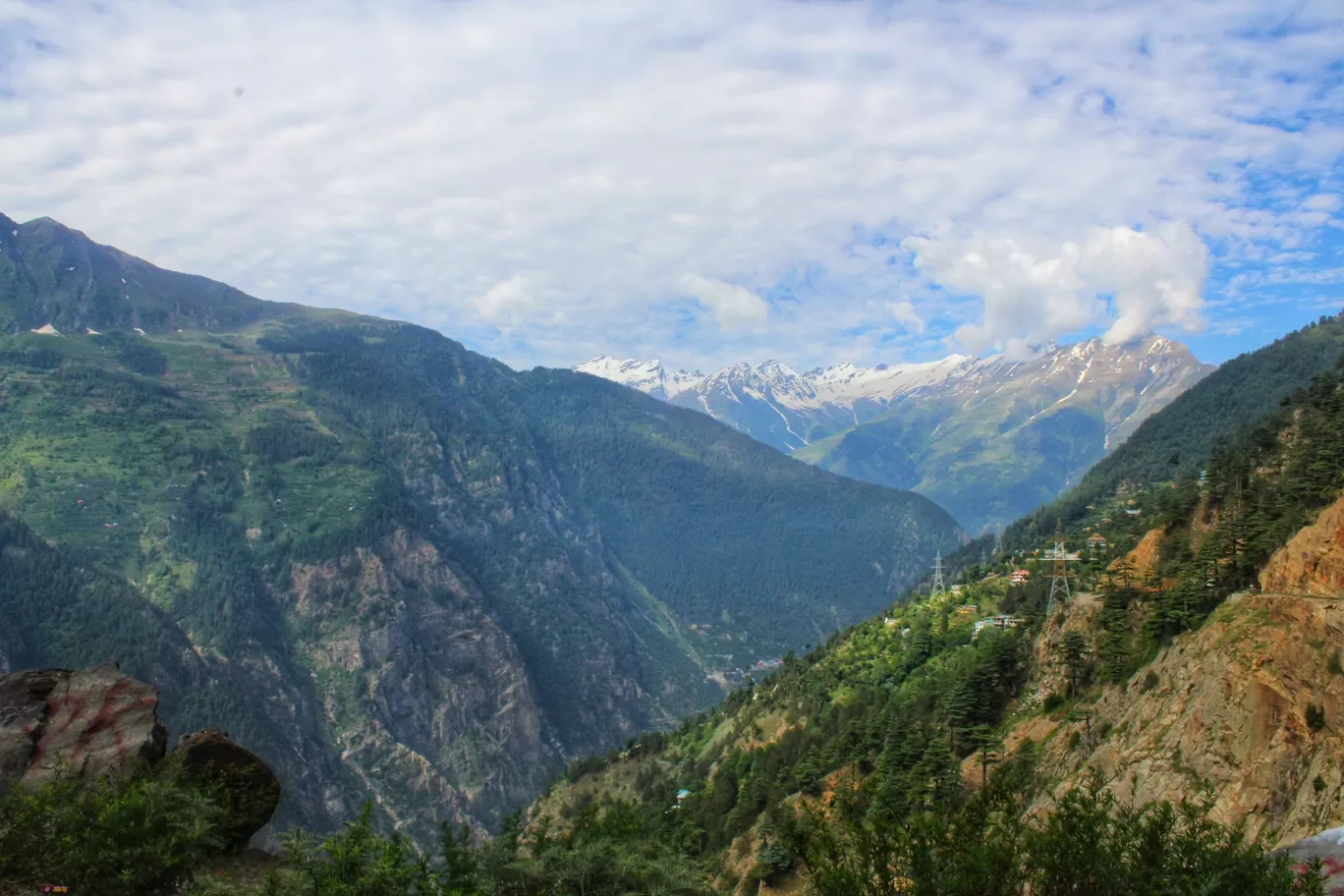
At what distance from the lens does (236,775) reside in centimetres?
4116

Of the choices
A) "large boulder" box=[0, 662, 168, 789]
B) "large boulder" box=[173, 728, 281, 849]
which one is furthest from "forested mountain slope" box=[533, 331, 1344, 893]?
"large boulder" box=[0, 662, 168, 789]

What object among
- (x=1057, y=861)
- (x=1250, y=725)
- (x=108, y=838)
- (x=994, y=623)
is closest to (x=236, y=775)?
(x=108, y=838)

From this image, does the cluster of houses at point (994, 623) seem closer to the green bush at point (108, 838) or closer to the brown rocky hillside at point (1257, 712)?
the brown rocky hillside at point (1257, 712)

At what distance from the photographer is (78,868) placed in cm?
3238

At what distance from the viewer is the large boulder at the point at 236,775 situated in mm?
40500

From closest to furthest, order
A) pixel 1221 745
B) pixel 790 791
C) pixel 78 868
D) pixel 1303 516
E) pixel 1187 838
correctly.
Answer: pixel 1187 838 < pixel 78 868 < pixel 1221 745 < pixel 1303 516 < pixel 790 791

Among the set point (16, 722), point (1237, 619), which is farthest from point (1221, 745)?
point (16, 722)

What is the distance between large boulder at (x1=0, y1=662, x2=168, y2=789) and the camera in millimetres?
40375

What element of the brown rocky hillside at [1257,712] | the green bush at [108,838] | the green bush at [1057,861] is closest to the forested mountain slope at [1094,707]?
the brown rocky hillside at [1257,712]

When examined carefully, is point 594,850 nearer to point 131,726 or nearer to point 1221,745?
point 131,726

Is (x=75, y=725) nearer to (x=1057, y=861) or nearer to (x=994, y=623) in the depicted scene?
(x=1057, y=861)

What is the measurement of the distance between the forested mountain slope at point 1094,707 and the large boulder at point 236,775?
794 inches

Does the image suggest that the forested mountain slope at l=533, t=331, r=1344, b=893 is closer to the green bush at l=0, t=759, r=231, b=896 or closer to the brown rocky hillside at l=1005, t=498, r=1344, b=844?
the brown rocky hillside at l=1005, t=498, r=1344, b=844

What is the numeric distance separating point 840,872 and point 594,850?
57.1ft
